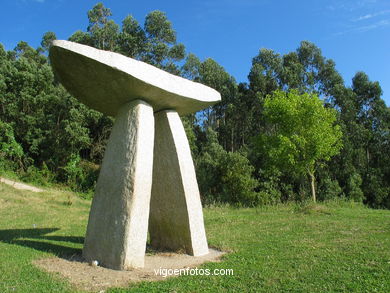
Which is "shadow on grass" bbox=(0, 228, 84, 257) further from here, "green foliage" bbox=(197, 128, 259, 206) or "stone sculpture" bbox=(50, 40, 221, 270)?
"green foliage" bbox=(197, 128, 259, 206)

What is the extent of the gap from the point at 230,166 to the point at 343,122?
39.5 ft

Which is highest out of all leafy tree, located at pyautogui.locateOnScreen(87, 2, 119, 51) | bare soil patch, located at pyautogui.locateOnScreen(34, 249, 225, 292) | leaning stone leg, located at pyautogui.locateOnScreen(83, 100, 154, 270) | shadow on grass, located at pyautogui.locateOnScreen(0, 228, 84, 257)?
leafy tree, located at pyautogui.locateOnScreen(87, 2, 119, 51)

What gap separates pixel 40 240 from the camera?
8547 millimetres

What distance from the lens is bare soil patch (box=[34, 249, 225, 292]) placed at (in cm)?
538

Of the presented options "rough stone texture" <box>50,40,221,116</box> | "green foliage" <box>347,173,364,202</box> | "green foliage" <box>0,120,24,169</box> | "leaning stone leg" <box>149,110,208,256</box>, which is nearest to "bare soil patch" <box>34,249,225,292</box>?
"leaning stone leg" <box>149,110,208,256</box>

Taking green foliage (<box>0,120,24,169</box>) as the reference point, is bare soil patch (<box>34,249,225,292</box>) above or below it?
below

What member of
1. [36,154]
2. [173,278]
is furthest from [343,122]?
[173,278]

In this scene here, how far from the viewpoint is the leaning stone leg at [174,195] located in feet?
24.1

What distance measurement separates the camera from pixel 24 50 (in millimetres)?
33594

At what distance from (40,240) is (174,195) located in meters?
3.87

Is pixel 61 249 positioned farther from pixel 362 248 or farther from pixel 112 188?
pixel 362 248

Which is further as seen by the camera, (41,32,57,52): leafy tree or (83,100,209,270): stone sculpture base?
(41,32,57,52): leafy tree

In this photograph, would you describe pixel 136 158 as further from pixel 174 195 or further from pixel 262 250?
pixel 262 250

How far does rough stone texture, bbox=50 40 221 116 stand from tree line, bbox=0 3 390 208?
13.0 m
